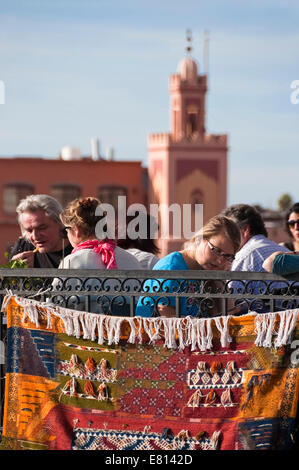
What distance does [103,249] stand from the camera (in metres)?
4.50

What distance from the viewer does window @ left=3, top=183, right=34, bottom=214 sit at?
40.2 meters

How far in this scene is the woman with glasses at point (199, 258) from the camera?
164 inches

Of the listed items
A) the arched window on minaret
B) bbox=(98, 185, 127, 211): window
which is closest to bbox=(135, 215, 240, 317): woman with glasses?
bbox=(98, 185, 127, 211): window

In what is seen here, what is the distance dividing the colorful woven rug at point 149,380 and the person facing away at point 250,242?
36.7 inches

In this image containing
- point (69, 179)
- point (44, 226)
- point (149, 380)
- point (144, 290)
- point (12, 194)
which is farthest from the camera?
point (69, 179)

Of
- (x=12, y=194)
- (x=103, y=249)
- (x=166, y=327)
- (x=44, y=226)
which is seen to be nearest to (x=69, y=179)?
(x=12, y=194)

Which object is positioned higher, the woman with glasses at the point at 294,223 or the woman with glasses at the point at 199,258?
the woman with glasses at the point at 294,223

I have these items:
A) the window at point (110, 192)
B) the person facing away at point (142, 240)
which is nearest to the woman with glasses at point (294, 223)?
the person facing away at point (142, 240)

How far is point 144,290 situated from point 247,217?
4.03ft

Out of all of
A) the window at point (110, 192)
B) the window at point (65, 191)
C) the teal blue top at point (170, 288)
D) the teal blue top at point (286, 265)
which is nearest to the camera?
the teal blue top at point (286, 265)

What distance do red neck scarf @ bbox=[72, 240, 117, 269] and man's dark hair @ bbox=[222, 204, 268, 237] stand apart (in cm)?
104

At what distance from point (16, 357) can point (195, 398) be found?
2.91 feet

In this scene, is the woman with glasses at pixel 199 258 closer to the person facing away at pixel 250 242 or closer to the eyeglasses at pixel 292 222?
the person facing away at pixel 250 242

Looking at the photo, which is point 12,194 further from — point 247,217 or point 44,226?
point 247,217
